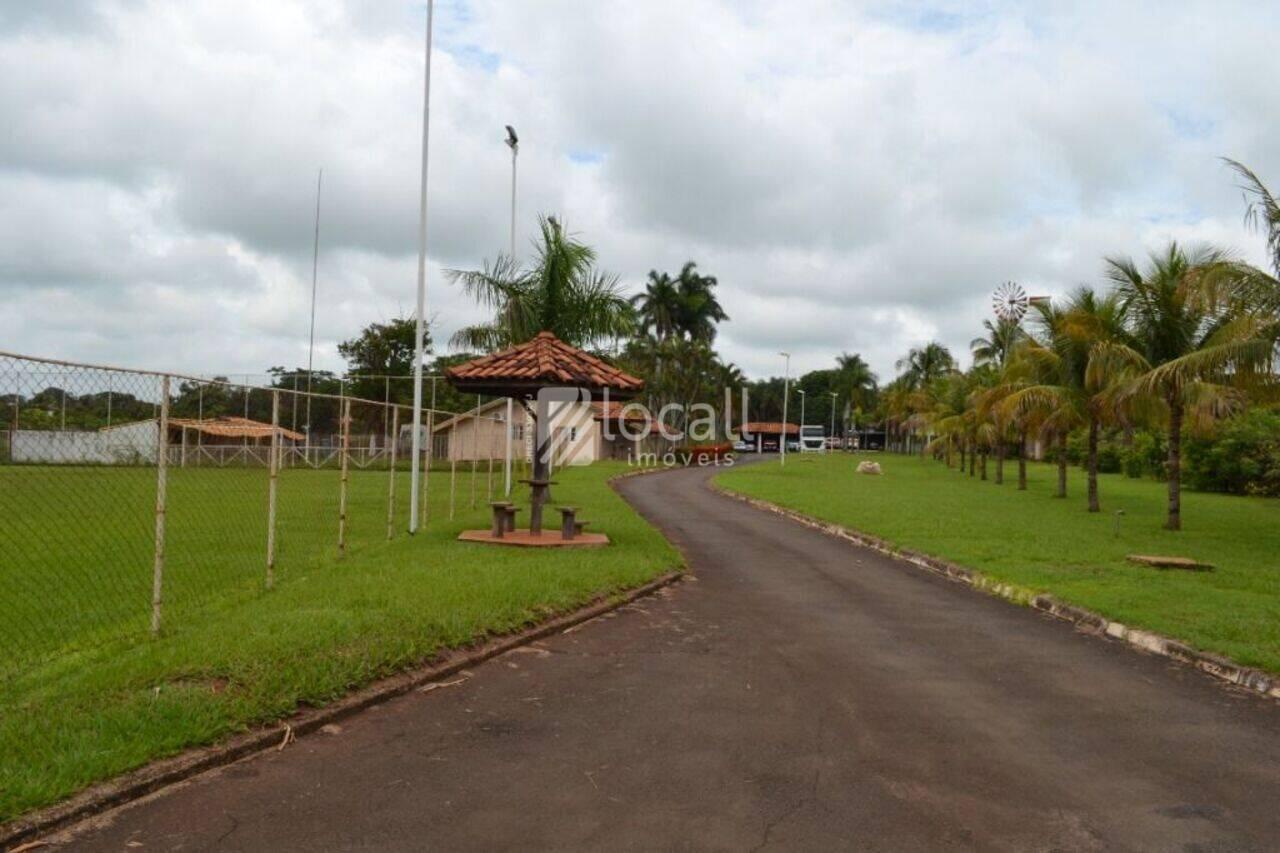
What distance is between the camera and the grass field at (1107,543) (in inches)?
392

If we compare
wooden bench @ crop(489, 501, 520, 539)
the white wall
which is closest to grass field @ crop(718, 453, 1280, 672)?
wooden bench @ crop(489, 501, 520, 539)

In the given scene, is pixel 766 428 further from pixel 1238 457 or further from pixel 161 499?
pixel 161 499

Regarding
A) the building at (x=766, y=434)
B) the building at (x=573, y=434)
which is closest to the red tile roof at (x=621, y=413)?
the building at (x=573, y=434)

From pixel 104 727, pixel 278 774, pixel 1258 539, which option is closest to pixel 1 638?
pixel 104 727

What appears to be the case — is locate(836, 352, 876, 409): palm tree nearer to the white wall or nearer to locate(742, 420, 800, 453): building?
locate(742, 420, 800, 453): building

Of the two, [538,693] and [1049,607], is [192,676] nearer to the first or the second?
[538,693]

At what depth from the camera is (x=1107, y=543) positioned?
698 inches

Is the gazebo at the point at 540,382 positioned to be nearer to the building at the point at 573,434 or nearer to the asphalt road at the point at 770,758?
the asphalt road at the point at 770,758

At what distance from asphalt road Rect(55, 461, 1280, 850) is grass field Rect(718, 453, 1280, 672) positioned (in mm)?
1370

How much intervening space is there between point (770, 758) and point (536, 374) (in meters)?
9.38

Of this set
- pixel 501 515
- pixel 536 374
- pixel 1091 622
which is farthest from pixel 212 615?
pixel 1091 622

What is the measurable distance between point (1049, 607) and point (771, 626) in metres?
3.54

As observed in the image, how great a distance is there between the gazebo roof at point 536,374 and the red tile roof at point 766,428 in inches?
3658

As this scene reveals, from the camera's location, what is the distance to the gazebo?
14445mm
